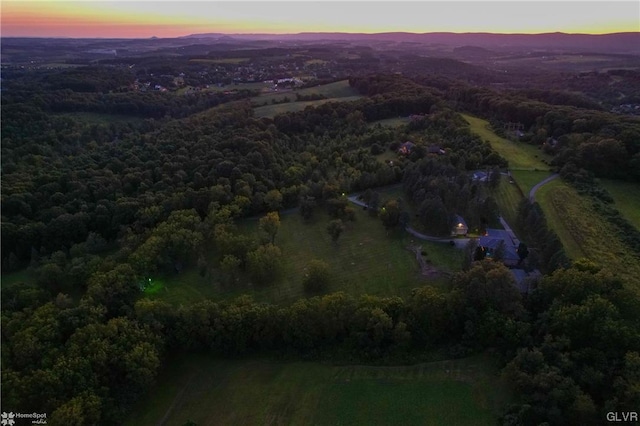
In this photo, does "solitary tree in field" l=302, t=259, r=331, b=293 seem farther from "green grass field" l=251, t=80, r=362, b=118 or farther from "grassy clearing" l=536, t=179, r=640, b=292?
"green grass field" l=251, t=80, r=362, b=118

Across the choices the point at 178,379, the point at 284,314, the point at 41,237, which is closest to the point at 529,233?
the point at 284,314

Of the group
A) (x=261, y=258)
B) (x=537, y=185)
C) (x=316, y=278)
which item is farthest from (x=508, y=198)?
(x=261, y=258)

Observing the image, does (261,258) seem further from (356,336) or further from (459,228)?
(459,228)

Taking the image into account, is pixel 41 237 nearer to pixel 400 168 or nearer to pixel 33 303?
pixel 33 303

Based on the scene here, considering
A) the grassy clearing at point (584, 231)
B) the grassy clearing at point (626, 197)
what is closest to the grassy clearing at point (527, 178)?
the grassy clearing at point (584, 231)

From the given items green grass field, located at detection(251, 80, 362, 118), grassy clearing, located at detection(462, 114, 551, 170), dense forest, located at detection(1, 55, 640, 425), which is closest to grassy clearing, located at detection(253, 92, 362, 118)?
green grass field, located at detection(251, 80, 362, 118)

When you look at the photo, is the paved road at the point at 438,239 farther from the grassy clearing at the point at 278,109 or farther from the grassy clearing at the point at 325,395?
the grassy clearing at the point at 278,109
